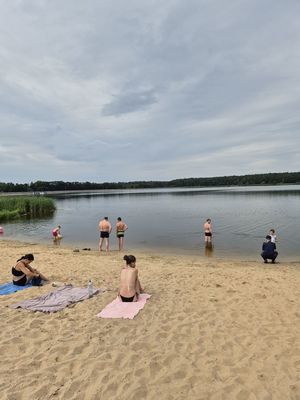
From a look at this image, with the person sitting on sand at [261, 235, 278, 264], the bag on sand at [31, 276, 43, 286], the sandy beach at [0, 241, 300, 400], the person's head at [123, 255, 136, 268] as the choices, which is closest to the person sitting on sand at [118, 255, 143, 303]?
the person's head at [123, 255, 136, 268]

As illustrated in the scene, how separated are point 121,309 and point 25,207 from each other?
40.3 metres

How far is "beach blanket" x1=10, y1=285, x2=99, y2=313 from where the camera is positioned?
7.34m

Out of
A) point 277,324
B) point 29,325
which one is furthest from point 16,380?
point 277,324

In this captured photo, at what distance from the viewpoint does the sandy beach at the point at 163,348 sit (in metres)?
4.45

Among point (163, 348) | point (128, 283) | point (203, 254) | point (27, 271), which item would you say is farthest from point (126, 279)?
point (203, 254)

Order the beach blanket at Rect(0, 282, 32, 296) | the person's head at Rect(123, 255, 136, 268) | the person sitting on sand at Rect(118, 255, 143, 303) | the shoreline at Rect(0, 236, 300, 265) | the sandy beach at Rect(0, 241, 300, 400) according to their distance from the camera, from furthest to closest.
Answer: the shoreline at Rect(0, 236, 300, 265) → the beach blanket at Rect(0, 282, 32, 296) → the person's head at Rect(123, 255, 136, 268) → the person sitting on sand at Rect(118, 255, 143, 303) → the sandy beach at Rect(0, 241, 300, 400)

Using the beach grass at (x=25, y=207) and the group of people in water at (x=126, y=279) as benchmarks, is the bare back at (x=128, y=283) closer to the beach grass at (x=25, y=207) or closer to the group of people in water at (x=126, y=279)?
the group of people in water at (x=126, y=279)

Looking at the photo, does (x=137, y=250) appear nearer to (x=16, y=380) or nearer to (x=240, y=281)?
(x=240, y=281)

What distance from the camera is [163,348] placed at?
5.53 meters

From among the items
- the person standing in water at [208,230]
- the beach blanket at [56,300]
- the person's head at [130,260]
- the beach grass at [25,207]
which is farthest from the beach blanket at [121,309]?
the beach grass at [25,207]

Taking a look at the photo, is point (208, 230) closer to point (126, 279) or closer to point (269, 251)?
point (269, 251)

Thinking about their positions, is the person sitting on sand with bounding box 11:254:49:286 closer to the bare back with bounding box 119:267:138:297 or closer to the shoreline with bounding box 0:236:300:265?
the bare back with bounding box 119:267:138:297

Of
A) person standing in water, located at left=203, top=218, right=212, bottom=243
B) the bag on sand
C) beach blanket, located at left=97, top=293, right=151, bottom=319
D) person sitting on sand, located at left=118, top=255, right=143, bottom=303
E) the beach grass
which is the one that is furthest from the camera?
the beach grass

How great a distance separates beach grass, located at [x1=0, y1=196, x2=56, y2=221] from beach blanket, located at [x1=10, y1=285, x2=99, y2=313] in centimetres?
3483
